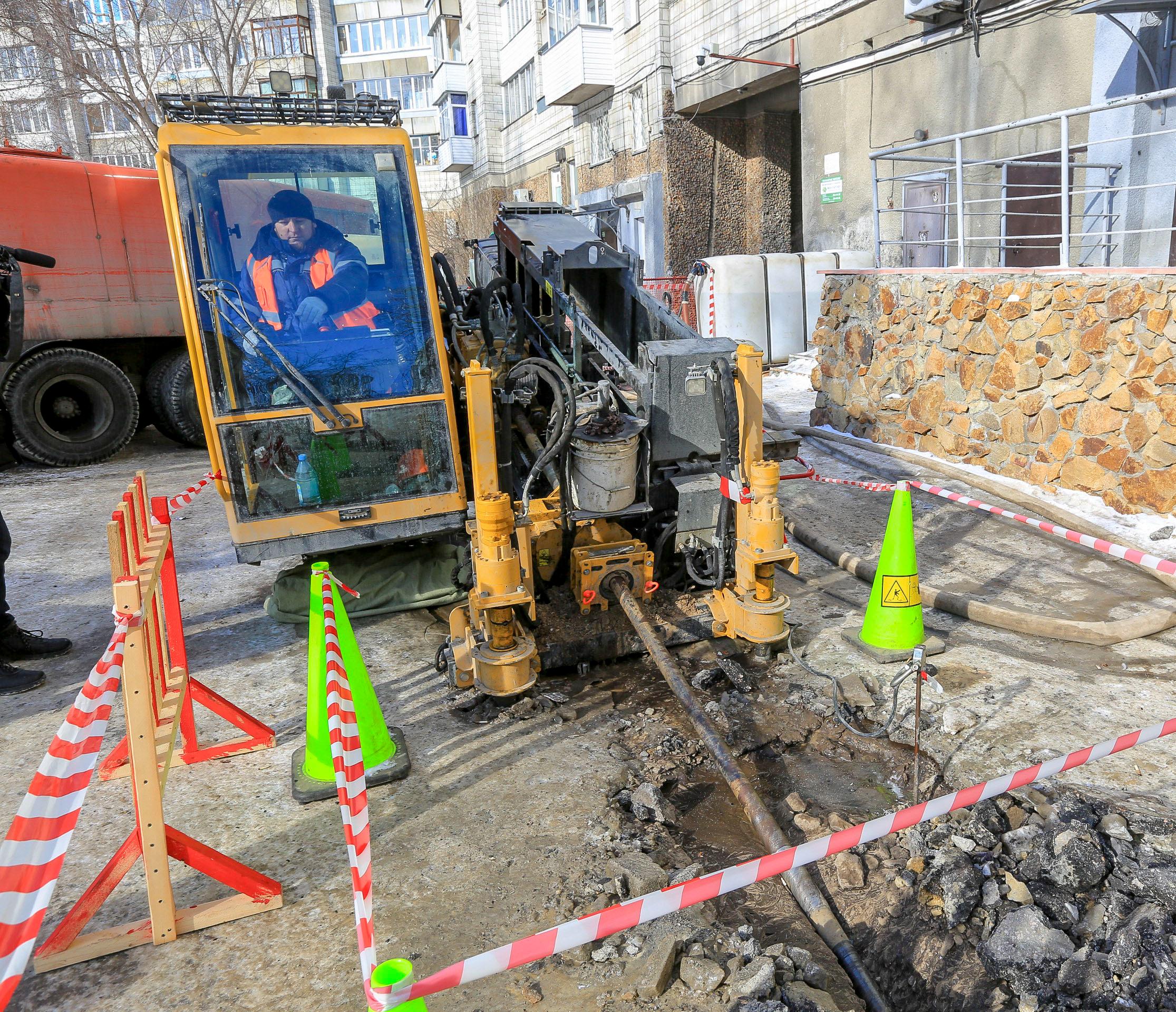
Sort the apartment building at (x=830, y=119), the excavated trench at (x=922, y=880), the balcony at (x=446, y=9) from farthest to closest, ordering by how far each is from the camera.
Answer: the balcony at (x=446, y=9), the apartment building at (x=830, y=119), the excavated trench at (x=922, y=880)

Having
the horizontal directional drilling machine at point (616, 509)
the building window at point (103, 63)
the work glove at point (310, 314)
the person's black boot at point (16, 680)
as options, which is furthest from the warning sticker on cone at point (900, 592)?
the building window at point (103, 63)

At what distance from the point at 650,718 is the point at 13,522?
7.31 meters

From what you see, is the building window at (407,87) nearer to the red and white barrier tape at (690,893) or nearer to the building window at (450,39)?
the building window at (450,39)

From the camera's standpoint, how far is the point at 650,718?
13.6ft

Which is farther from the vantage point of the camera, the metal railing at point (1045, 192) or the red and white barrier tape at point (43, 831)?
the metal railing at point (1045, 192)

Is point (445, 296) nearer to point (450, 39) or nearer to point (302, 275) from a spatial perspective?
point (302, 275)

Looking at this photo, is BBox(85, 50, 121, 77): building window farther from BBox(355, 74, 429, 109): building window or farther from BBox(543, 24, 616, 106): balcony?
BBox(355, 74, 429, 109): building window

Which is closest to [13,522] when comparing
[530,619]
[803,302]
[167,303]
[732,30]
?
[167,303]

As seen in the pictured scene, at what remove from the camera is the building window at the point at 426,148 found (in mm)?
42375

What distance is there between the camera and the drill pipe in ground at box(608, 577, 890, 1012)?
100 inches

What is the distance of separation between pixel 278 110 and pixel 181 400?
24.4 feet

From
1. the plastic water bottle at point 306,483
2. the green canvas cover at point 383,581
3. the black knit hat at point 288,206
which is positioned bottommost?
the green canvas cover at point 383,581

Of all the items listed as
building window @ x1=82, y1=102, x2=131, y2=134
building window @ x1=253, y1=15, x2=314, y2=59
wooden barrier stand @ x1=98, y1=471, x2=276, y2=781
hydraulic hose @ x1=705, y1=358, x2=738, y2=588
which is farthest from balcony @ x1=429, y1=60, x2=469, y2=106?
wooden barrier stand @ x1=98, y1=471, x2=276, y2=781

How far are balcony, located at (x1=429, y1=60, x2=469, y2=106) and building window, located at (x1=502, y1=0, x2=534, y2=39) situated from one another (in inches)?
175
